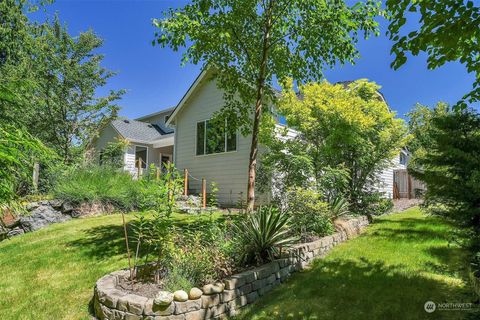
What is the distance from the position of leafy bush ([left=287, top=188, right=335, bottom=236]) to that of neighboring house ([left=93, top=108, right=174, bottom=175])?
1364 centimetres

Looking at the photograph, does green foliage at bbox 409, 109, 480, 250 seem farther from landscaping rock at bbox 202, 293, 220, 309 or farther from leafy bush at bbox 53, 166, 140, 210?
leafy bush at bbox 53, 166, 140, 210

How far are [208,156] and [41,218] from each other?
6.56 m

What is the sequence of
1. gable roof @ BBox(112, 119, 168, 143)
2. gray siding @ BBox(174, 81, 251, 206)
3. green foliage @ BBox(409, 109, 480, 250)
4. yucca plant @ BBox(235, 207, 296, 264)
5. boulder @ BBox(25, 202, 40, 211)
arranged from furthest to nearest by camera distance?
gable roof @ BBox(112, 119, 168, 143)
gray siding @ BBox(174, 81, 251, 206)
boulder @ BBox(25, 202, 40, 211)
yucca plant @ BBox(235, 207, 296, 264)
green foliage @ BBox(409, 109, 480, 250)

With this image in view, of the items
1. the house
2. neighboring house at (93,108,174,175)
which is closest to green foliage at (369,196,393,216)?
the house

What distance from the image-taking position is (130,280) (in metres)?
4.34

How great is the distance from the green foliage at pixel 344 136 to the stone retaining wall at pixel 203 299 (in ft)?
13.4

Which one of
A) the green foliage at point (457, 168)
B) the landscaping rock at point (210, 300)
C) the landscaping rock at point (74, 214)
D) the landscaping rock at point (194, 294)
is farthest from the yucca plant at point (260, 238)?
the landscaping rock at point (74, 214)

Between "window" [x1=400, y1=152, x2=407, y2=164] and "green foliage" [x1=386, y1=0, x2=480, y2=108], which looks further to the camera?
"window" [x1=400, y1=152, x2=407, y2=164]

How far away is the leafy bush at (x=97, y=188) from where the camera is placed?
10.7 metres

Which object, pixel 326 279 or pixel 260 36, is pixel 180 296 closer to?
pixel 326 279

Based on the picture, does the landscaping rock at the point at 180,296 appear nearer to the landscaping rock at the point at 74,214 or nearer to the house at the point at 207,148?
the house at the point at 207,148

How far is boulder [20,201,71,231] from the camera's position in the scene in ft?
31.7

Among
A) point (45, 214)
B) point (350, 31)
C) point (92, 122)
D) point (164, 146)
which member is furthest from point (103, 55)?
point (350, 31)

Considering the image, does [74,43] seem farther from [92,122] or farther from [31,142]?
[31,142]
